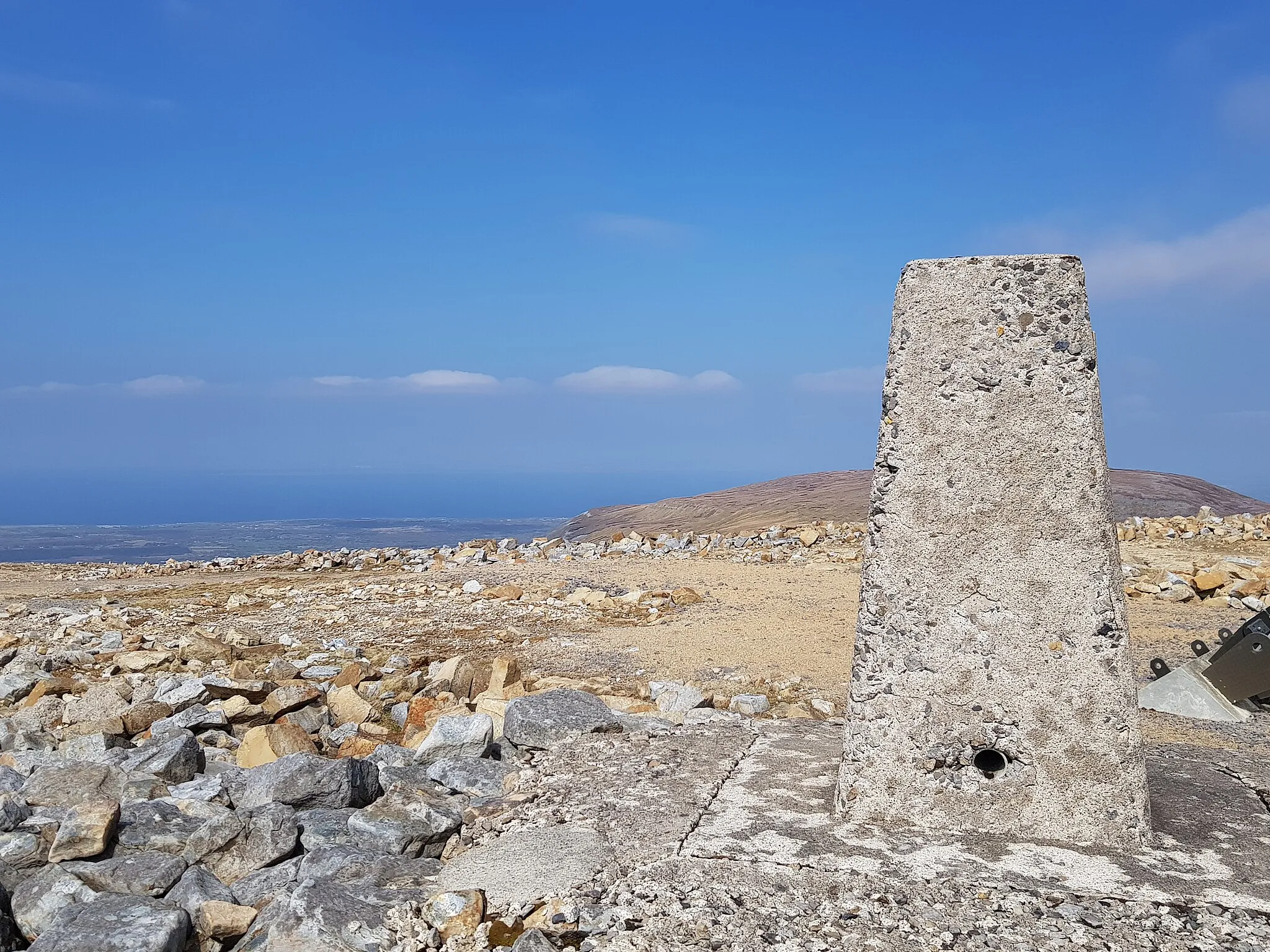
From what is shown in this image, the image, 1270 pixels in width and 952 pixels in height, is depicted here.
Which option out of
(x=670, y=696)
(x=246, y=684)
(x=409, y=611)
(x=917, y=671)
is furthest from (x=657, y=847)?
(x=409, y=611)

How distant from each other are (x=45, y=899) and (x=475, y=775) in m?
1.82

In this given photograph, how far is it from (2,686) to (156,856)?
184 inches

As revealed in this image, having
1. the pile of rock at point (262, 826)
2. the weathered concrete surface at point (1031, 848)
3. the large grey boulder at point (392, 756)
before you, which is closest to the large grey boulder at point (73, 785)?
the pile of rock at point (262, 826)

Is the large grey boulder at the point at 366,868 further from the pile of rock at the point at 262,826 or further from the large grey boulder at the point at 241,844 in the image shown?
the large grey boulder at the point at 241,844

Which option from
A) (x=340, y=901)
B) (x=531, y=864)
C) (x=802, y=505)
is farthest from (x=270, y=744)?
(x=802, y=505)

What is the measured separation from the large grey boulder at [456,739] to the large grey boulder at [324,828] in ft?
2.44

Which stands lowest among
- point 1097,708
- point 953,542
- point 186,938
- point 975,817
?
point 186,938

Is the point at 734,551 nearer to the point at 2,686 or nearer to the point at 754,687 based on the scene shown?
the point at 754,687

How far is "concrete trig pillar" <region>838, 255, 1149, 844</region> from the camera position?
3.37m

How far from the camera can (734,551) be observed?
51.8ft

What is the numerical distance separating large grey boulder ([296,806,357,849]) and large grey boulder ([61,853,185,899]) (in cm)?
49

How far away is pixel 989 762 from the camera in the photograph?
3.50 metres

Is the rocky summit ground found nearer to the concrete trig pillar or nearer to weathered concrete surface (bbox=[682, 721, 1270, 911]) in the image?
weathered concrete surface (bbox=[682, 721, 1270, 911])

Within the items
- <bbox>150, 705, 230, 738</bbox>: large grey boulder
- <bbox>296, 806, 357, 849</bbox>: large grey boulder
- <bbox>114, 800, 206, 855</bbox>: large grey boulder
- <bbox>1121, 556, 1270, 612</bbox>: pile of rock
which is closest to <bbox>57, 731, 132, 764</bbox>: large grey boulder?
<bbox>150, 705, 230, 738</bbox>: large grey boulder
